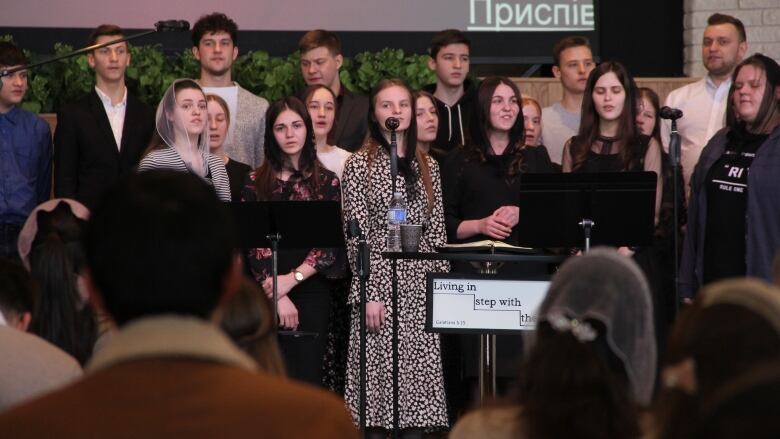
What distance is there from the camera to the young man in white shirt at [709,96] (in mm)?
6895

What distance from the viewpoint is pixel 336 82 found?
7.37m

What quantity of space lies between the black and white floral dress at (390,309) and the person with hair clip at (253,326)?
12.2ft

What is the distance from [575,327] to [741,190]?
4215 millimetres

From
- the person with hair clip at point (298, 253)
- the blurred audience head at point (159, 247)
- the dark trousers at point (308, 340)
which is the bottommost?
the dark trousers at point (308, 340)

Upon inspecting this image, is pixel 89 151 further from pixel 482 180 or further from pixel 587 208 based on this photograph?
pixel 587 208

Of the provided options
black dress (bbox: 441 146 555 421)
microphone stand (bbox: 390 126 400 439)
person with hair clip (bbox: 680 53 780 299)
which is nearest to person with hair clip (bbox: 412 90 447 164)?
black dress (bbox: 441 146 555 421)

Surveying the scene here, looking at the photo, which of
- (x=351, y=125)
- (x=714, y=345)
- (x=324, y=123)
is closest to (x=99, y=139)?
(x=324, y=123)

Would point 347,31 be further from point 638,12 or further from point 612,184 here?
point 612,184

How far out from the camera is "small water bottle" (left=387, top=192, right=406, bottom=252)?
587 centimetres

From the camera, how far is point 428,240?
6117 mm

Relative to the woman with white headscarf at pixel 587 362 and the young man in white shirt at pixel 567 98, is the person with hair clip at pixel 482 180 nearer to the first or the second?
the young man in white shirt at pixel 567 98

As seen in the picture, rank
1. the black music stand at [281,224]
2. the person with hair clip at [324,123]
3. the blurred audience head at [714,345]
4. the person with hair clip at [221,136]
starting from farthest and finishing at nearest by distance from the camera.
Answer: the person with hair clip at [324,123] < the person with hair clip at [221,136] < the black music stand at [281,224] < the blurred audience head at [714,345]

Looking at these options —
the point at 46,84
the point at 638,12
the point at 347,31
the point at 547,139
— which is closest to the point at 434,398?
the point at 547,139

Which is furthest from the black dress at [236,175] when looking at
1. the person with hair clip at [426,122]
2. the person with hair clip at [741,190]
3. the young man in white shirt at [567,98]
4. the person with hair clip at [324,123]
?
the person with hair clip at [741,190]
